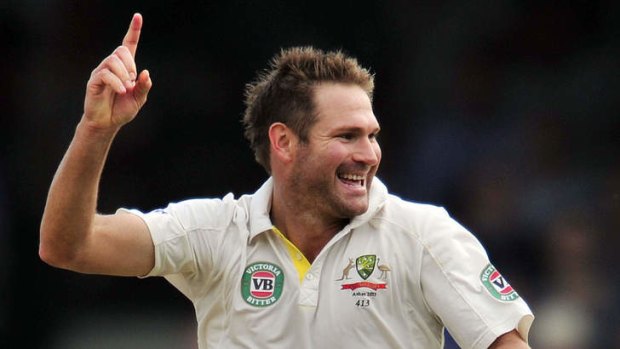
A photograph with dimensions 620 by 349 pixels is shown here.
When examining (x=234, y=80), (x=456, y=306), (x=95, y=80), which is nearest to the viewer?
(x=95, y=80)

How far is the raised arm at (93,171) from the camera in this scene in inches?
146

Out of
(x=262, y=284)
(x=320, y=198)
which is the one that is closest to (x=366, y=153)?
(x=320, y=198)

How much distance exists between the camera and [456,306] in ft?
12.9

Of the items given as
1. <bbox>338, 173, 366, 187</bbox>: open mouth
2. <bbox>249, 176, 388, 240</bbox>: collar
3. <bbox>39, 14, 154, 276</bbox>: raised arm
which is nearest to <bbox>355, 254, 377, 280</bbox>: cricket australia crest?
<bbox>249, 176, 388, 240</bbox>: collar

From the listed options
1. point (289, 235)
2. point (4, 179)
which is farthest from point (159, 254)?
point (4, 179)

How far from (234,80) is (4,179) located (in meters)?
1.67

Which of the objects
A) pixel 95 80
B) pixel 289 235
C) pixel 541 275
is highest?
pixel 95 80

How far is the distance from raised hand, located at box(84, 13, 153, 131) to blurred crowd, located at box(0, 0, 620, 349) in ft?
11.9

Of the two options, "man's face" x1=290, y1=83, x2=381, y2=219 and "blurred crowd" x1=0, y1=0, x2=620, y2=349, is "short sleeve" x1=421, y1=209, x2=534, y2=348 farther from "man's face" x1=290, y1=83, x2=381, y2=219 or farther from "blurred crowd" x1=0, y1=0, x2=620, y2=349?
"blurred crowd" x1=0, y1=0, x2=620, y2=349

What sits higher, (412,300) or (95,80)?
(95,80)

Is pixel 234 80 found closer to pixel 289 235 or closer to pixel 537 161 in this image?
pixel 537 161

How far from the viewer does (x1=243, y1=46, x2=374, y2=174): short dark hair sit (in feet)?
14.2

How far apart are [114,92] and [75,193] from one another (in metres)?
0.37

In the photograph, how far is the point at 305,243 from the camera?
4.27 meters
